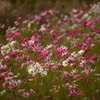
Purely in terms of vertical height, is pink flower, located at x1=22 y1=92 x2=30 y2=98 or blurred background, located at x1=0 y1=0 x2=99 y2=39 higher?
blurred background, located at x1=0 y1=0 x2=99 y2=39

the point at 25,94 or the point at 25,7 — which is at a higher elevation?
the point at 25,7

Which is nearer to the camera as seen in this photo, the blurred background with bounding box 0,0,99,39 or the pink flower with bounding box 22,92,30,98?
the pink flower with bounding box 22,92,30,98

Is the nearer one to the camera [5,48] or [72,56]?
[72,56]

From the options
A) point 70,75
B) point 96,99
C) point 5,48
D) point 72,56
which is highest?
point 5,48

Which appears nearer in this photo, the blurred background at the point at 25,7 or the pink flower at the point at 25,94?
the pink flower at the point at 25,94

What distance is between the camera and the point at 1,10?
34.7 ft

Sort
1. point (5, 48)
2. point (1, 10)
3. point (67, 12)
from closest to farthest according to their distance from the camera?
1. point (5, 48)
2. point (1, 10)
3. point (67, 12)

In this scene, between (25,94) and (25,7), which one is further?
(25,7)

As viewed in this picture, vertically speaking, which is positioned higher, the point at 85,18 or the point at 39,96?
the point at 85,18

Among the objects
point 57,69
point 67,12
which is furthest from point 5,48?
point 67,12

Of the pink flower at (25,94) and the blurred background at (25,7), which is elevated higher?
the blurred background at (25,7)

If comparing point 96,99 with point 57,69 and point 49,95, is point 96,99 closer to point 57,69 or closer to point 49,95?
point 49,95

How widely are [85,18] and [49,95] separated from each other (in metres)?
5.49

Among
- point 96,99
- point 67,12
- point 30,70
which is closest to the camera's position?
point 96,99
